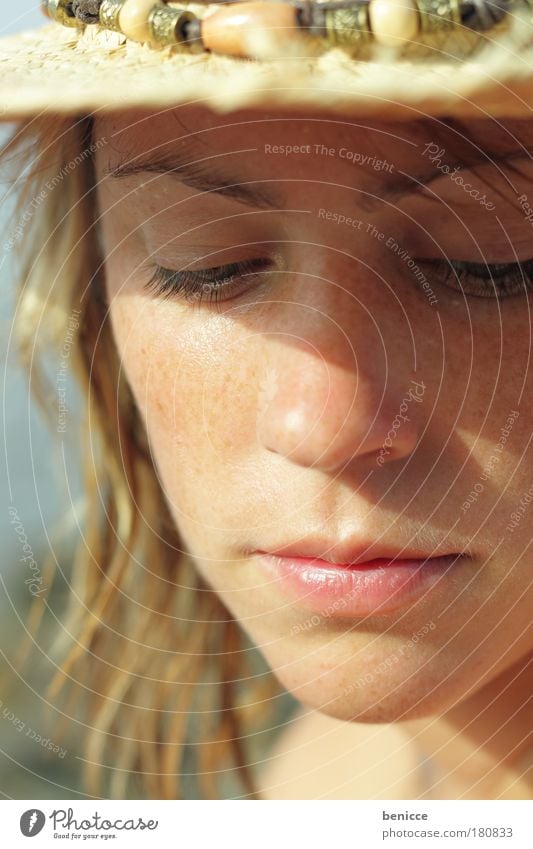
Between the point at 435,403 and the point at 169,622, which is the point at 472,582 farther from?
the point at 169,622

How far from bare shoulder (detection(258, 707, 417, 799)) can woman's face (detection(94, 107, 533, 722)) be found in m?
0.19

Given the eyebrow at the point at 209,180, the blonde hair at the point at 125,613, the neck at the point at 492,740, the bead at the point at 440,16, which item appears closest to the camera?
the bead at the point at 440,16

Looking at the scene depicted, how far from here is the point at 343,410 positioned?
0.54 meters

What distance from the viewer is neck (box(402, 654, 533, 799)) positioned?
2.42 ft

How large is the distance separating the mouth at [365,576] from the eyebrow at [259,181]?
0.22m

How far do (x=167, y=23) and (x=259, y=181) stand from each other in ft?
0.33

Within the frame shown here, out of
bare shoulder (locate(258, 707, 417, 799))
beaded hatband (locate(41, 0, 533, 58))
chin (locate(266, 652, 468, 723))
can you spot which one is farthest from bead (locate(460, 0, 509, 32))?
bare shoulder (locate(258, 707, 417, 799))

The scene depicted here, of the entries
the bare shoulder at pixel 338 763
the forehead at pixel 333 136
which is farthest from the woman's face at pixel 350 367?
the bare shoulder at pixel 338 763

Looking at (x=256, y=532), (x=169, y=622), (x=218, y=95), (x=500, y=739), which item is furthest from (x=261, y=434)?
(x=169, y=622)

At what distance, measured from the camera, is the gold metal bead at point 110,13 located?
503 mm

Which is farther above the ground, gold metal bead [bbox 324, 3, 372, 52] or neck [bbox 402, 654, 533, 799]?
gold metal bead [bbox 324, 3, 372, 52]

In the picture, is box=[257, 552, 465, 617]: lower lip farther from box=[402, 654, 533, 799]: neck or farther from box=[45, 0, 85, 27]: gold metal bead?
box=[45, 0, 85, 27]: gold metal bead

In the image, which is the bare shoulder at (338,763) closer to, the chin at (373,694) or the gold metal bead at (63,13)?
the chin at (373,694)

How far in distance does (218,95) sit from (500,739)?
0.57 meters
